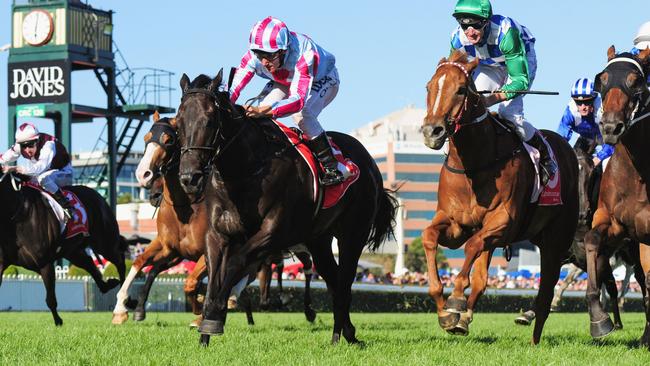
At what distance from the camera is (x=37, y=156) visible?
13.5 meters

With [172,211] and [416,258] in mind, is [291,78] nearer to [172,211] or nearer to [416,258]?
[172,211]

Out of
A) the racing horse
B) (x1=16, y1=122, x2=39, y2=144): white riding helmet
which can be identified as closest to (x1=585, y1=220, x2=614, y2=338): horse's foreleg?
the racing horse

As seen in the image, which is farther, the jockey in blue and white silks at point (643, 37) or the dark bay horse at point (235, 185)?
the jockey in blue and white silks at point (643, 37)

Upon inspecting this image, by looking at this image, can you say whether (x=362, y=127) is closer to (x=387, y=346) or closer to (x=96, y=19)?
(x=96, y=19)

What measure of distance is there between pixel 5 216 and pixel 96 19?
34.4 meters

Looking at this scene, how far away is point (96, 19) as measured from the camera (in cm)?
4638

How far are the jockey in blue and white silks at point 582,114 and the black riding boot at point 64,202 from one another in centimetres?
608

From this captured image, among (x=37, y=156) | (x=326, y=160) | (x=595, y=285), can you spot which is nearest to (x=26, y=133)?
(x=37, y=156)

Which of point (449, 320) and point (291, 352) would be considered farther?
point (291, 352)

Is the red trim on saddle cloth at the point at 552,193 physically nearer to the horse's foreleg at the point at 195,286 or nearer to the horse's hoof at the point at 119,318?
the horse's foreleg at the point at 195,286

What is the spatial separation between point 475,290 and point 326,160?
58.5 inches

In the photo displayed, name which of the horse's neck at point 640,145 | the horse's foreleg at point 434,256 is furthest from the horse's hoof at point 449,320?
the horse's neck at point 640,145

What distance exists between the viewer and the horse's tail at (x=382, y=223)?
10297 millimetres

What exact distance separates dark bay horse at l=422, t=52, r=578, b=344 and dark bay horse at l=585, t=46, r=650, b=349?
1.88ft
